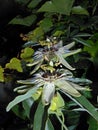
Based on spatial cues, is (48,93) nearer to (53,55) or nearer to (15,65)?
(53,55)

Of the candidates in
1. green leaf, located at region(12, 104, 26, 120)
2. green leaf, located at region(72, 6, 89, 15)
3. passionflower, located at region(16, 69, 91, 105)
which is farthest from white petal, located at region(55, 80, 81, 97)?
green leaf, located at region(72, 6, 89, 15)

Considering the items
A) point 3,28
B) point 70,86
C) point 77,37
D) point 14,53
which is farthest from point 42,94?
point 3,28

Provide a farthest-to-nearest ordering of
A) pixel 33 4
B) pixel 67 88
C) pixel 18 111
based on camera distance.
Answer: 1. pixel 33 4
2. pixel 18 111
3. pixel 67 88

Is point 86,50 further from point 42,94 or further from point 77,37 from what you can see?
point 42,94

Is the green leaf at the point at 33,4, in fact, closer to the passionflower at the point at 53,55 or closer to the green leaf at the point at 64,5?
the green leaf at the point at 64,5

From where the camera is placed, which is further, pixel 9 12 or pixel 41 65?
pixel 9 12

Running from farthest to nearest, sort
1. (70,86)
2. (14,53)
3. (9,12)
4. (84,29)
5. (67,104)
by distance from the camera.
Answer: (9,12) → (14,53) → (84,29) → (67,104) → (70,86)

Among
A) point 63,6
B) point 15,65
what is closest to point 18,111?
point 15,65

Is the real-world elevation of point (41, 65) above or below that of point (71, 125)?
above
